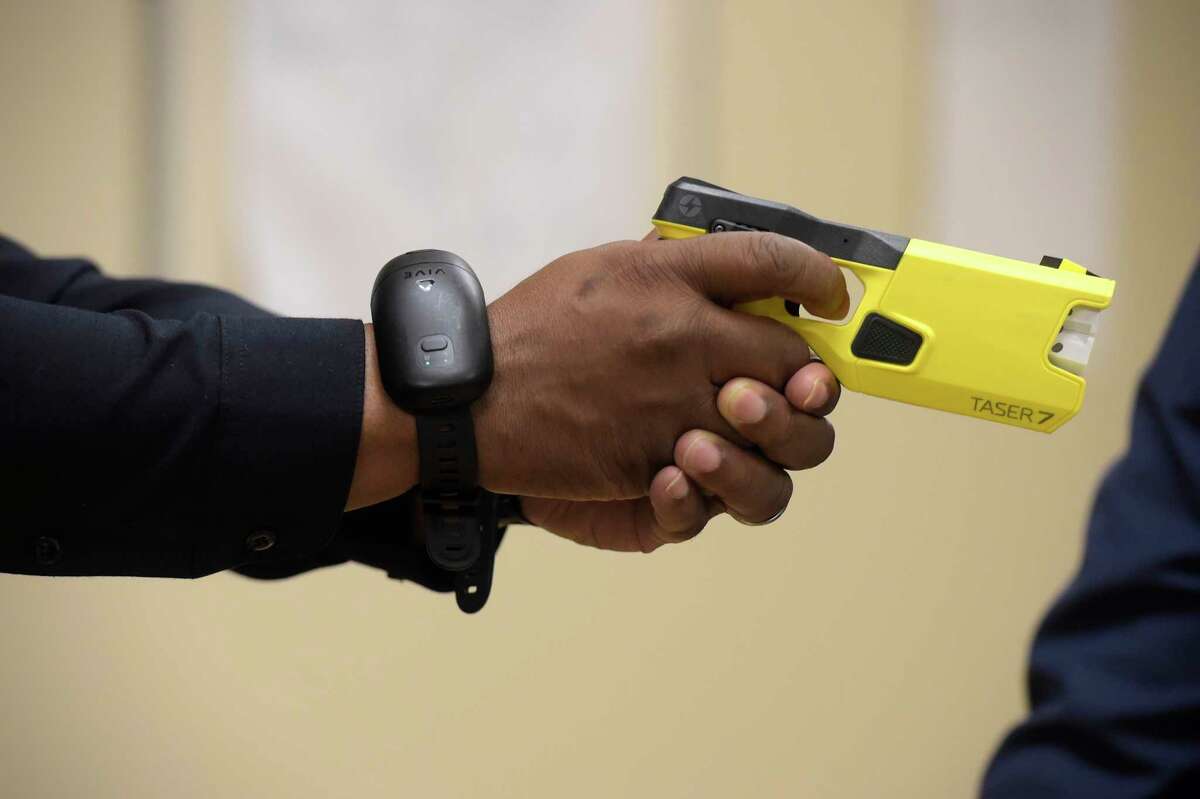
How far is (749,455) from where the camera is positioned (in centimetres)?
87

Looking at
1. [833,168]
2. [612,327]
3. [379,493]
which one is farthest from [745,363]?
[833,168]

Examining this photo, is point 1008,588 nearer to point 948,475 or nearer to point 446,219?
point 948,475

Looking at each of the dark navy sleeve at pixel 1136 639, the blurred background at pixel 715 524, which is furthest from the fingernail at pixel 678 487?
the blurred background at pixel 715 524

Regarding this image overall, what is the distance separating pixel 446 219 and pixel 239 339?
787mm

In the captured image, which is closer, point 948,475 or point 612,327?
point 612,327

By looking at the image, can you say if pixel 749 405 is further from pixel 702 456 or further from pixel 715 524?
pixel 715 524

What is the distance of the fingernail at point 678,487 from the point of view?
87 centimetres

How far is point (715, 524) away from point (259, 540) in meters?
0.85

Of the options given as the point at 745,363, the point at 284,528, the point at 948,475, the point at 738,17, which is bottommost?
the point at 948,475

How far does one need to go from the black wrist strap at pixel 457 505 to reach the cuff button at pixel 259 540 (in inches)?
4.3

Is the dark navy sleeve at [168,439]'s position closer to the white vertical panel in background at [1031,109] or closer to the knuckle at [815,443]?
the knuckle at [815,443]

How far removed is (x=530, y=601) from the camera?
60.6 inches

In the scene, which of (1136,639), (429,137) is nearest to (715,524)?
(429,137)

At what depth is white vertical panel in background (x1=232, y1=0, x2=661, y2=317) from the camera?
1532 mm
